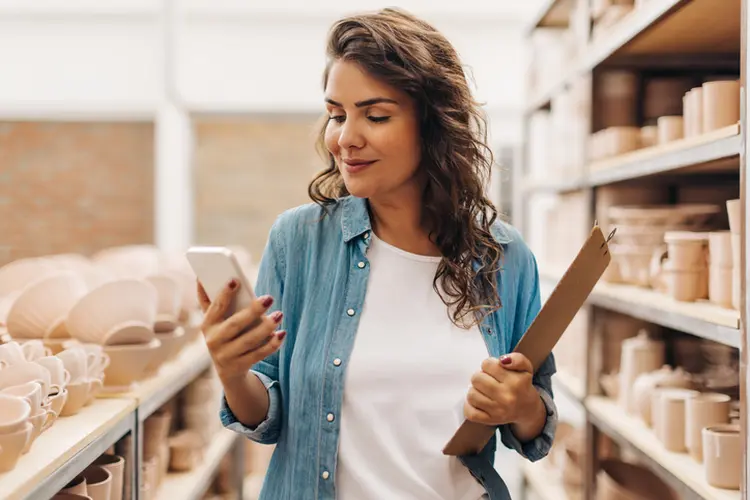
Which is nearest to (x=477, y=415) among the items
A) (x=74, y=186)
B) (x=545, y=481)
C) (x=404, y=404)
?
(x=404, y=404)

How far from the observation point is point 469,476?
4.55ft

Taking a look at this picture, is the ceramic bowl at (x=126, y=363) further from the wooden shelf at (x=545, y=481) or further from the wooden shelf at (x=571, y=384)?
the wooden shelf at (x=545, y=481)

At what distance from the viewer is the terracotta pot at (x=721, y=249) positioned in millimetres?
1740

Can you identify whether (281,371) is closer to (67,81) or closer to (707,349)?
(707,349)

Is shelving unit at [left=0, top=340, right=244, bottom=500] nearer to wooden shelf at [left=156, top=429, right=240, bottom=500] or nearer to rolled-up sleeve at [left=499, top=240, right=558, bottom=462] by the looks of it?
wooden shelf at [left=156, top=429, right=240, bottom=500]

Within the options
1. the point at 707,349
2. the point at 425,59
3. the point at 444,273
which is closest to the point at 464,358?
the point at 444,273

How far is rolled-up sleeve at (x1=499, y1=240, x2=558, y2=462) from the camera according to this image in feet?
4.68

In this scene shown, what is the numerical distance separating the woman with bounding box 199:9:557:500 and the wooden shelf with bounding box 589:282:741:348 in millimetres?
408

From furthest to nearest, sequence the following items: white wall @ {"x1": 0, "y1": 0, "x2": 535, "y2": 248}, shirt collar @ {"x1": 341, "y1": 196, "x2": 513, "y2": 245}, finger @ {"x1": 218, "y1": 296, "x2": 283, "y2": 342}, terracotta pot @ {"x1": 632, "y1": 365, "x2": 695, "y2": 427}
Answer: white wall @ {"x1": 0, "y1": 0, "x2": 535, "y2": 248} < terracotta pot @ {"x1": 632, "y1": 365, "x2": 695, "y2": 427} < shirt collar @ {"x1": 341, "y1": 196, "x2": 513, "y2": 245} < finger @ {"x1": 218, "y1": 296, "x2": 283, "y2": 342}

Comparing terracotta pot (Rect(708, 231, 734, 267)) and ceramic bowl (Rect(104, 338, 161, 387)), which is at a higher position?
terracotta pot (Rect(708, 231, 734, 267))

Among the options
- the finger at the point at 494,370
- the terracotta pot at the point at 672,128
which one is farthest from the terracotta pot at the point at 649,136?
the finger at the point at 494,370

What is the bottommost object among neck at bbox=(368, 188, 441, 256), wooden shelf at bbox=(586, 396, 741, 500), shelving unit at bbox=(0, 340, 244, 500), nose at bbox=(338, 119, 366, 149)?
wooden shelf at bbox=(586, 396, 741, 500)

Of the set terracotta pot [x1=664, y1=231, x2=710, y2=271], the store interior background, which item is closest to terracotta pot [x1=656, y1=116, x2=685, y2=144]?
terracotta pot [x1=664, y1=231, x2=710, y2=271]

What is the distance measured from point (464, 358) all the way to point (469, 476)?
21 cm
